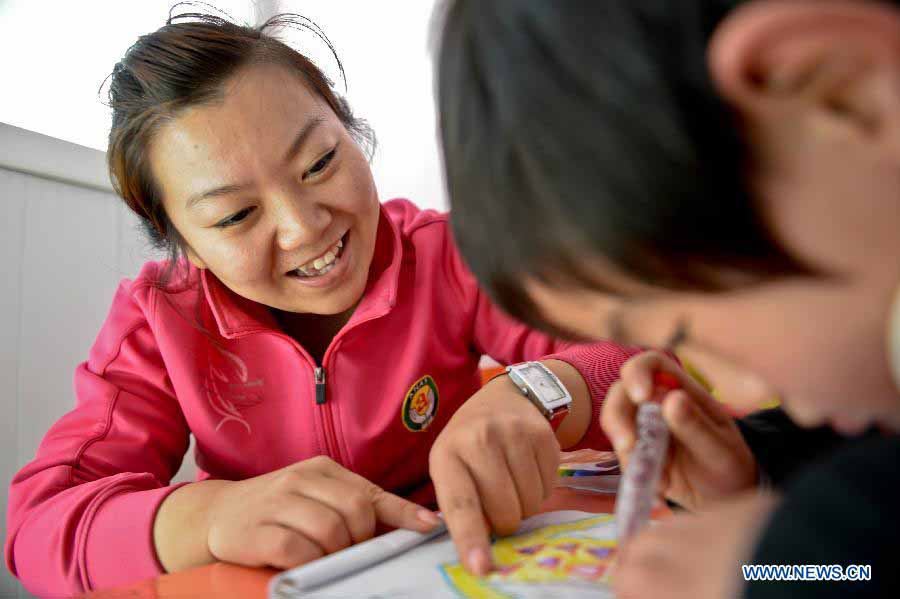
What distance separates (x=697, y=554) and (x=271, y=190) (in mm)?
556

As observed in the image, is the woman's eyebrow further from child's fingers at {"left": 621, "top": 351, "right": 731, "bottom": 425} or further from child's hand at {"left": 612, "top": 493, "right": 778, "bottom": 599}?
child's hand at {"left": 612, "top": 493, "right": 778, "bottom": 599}

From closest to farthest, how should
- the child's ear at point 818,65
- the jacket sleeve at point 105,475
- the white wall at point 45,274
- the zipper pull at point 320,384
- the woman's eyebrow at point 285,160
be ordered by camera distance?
the child's ear at point 818,65
the jacket sleeve at point 105,475
the woman's eyebrow at point 285,160
the zipper pull at point 320,384
the white wall at point 45,274

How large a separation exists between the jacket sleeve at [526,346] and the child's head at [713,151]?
0.45 meters

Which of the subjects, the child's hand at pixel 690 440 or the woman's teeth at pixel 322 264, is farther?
the woman's teeth at pixel 322 264

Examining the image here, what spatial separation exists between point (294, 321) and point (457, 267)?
9.2 inches

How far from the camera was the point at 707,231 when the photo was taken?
0.28m

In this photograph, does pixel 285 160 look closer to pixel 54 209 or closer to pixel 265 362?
pixel 265 362

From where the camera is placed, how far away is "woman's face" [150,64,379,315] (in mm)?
719

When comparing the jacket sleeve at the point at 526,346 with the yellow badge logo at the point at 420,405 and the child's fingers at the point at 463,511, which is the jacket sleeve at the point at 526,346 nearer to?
the yellow badge logo at the point at 420,405

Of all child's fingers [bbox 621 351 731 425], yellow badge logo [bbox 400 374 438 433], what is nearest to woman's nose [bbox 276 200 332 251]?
yellow badge logo [bbox 400 374 438 433]

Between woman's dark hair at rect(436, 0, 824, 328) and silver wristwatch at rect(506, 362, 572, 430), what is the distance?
361 mm

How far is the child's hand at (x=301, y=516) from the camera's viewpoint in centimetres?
52

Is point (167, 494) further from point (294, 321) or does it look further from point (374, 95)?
point (374, 95)

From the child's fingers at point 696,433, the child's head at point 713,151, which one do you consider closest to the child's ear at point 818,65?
the child's head at point 713,151
